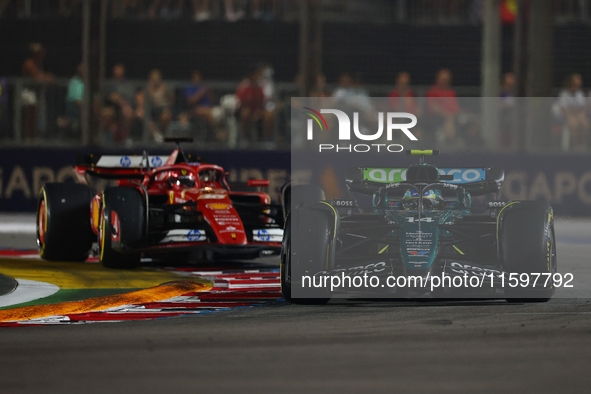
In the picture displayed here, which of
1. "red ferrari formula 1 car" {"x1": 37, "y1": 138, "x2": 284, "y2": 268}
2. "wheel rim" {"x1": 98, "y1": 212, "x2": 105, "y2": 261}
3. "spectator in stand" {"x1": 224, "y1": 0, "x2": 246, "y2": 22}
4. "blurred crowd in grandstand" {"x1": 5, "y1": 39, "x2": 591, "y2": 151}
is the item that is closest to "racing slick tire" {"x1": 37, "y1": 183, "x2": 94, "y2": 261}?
"red ferrari formula 1 car" {"x1": 37, "y1": 138, "x2": 284, "y2": 268}

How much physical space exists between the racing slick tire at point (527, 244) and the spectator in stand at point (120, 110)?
9461 millimetres

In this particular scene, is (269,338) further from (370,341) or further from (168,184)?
(168,184)

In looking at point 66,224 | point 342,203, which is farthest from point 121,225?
point 342,203

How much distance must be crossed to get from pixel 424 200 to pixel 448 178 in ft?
2.81

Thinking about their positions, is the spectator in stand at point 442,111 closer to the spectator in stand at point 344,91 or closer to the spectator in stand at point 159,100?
the spectator in stand at point 344,91

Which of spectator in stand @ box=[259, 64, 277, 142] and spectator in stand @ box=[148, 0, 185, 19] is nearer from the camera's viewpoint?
spectator in stand @ box=[259, 64, 277, 142]

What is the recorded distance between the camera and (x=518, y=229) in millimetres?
6836

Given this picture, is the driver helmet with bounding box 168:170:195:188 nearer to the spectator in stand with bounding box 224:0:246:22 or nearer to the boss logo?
the boss logo

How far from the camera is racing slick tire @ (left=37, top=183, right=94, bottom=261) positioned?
1046 centimetres

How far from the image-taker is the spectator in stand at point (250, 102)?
15.7m

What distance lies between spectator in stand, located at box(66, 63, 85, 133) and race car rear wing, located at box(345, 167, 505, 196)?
8972mm

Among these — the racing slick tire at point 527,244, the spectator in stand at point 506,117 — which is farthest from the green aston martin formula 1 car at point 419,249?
the spectator in stand at point 506,117

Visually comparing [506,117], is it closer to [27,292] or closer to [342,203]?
[342,203]

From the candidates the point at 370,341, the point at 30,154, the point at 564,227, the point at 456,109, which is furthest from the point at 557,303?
the point at 30,154
